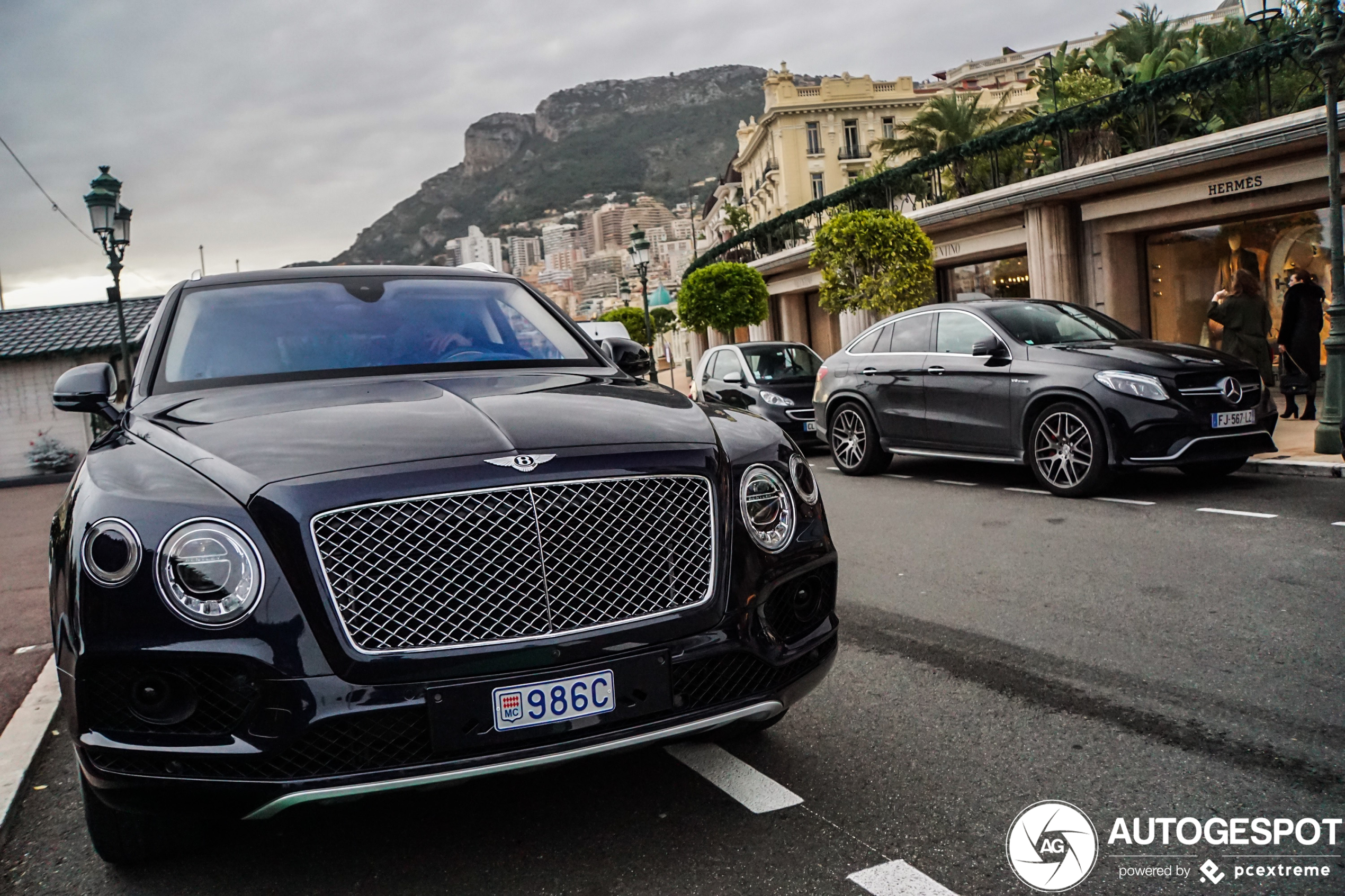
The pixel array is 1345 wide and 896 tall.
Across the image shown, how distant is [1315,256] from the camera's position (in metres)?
15.5

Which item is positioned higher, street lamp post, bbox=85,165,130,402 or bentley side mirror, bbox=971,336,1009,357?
street lamp post, bbox=85,165,130,402

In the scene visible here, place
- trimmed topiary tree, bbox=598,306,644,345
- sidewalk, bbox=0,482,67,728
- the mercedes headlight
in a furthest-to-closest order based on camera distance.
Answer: trimmed topiary tree, bbox=598,306,644,345 → the mercedes headlight → sidewalk, bbox=0,482,67,728

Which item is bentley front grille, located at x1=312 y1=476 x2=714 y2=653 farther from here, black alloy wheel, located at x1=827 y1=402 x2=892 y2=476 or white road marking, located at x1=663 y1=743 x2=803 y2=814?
black alloy wheel, located at x1=827 y1=402 x2=892 y2=476

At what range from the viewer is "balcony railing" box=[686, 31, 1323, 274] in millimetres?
14164

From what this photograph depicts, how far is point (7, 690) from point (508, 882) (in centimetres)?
357

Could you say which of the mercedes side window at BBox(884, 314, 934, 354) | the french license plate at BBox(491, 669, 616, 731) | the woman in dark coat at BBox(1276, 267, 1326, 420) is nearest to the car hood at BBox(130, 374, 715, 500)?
the french license plate at BBox(491, 669, 616, 731)

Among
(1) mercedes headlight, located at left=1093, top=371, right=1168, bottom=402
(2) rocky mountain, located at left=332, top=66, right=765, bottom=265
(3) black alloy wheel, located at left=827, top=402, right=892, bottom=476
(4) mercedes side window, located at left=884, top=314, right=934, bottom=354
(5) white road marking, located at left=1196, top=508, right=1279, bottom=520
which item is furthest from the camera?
(2) rocky mountain, located at left=332, top=66, right=765, bottom=265

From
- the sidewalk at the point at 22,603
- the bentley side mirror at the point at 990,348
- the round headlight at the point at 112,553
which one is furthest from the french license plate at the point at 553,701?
the bentley side mirror at the point at 990,348

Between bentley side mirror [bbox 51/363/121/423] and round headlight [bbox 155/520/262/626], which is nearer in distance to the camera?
round headlight [bbox 155/520/262/626]

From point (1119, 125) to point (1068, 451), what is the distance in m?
10.2

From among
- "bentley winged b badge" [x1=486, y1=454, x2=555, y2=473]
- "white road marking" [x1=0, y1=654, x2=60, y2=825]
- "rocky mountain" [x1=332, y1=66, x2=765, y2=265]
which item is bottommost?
"white road marking" [x1=0, y1=654, x2=60, y2=825]

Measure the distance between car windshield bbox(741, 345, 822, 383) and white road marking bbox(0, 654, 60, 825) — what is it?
1087 cm

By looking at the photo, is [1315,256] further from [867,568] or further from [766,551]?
[766,551]

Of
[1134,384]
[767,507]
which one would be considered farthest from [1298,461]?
[767,507]
